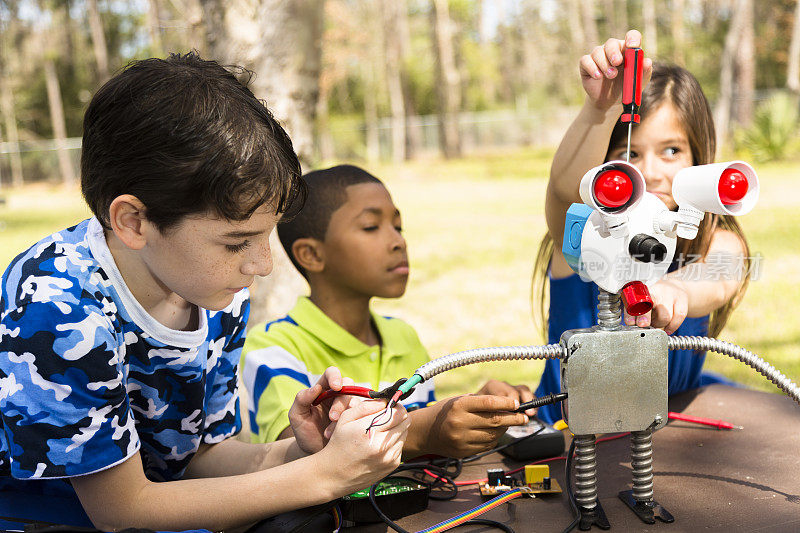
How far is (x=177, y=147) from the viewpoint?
3.10 ft

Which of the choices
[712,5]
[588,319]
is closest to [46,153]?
[588,319]

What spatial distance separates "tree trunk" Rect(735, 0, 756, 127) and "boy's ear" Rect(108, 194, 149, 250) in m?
14.9

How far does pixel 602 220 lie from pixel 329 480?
0.49 m

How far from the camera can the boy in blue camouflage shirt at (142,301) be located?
3.00 ft

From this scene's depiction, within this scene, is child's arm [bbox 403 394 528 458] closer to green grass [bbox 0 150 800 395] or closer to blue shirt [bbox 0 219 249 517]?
blue shirt [bbox 0 219 249 517]

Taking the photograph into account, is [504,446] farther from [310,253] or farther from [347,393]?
[310,253]

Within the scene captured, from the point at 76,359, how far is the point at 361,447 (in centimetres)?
38

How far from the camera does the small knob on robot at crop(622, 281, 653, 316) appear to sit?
945 millimetres

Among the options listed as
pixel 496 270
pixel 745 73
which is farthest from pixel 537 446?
pixel 745 73

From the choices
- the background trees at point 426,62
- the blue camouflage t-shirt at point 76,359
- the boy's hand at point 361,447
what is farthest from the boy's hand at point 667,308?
the background trees at point 426,62

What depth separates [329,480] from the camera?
98cm

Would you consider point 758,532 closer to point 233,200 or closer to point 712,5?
point 233,200

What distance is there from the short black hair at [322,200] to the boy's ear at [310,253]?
17mm

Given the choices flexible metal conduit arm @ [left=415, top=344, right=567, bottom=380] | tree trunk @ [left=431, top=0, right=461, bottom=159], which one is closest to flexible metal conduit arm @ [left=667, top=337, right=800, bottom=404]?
flexible metal conduit arm @ [left=415, top=344, right=567, bottom=380]
